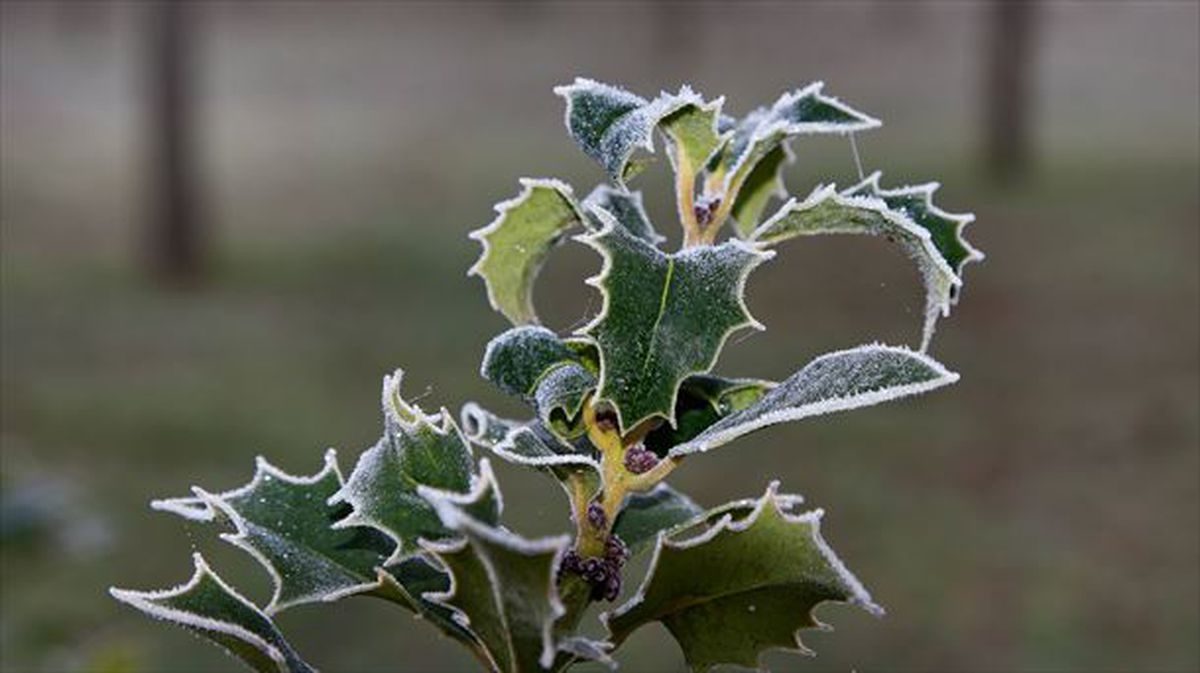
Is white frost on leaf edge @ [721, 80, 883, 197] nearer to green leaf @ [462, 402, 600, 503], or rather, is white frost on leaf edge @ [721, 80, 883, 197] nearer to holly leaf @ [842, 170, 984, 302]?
holly leaf @ [842, 170, 984, 302]

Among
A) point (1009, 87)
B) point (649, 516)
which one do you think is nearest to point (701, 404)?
point (649, 516)

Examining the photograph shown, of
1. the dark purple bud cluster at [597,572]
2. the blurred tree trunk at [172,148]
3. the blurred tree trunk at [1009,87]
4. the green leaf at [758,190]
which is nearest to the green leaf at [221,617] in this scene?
the dark purple bud cluster at [597,572]

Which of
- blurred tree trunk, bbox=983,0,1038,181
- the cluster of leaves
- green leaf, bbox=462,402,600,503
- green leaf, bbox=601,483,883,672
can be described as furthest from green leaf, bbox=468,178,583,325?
blurred tree trunk, bbox=983,0,1038,181

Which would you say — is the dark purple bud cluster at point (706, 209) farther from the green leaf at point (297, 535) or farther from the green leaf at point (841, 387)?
the green leaf at point (297, 535)

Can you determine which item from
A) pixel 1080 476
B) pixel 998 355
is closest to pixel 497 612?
pixel 1080 476

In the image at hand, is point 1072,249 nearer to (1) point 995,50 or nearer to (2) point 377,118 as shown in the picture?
(1) point 995,50

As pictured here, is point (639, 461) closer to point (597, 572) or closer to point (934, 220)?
point (597, 572)

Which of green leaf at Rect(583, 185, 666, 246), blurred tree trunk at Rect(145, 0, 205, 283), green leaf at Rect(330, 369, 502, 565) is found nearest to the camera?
green leaf at Rect(330, 369, 502, 565)
